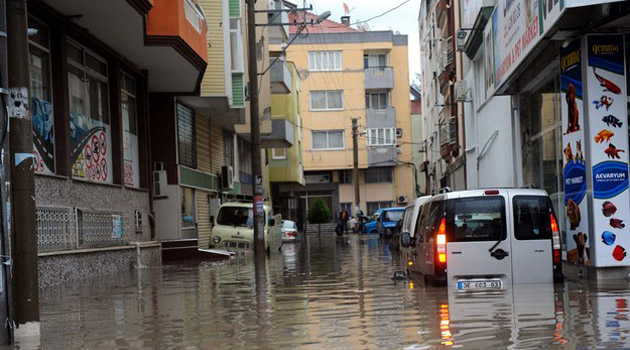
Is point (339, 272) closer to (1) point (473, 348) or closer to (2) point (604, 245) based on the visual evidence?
(2) point (604, 245)

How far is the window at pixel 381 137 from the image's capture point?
67625 mm

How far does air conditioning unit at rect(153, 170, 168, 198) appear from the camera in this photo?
2564 centimetres

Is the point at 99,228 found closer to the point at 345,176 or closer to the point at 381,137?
the point at 381,137

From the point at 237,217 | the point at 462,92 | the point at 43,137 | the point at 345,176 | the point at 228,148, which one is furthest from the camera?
the point at 345,176

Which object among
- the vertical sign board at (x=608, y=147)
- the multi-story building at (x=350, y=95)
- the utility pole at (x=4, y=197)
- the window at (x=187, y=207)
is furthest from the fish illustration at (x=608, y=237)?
the multi-story building at (x=350, y=95)

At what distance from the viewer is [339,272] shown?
19.2m

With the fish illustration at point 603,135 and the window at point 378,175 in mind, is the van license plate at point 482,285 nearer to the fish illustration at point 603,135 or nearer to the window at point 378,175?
the fish illustration at point 603,135

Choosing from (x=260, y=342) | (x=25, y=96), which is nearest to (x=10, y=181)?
(x=25, y=96)

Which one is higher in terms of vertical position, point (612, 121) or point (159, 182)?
point (612, 121)

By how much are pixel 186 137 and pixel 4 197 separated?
20.9 meters

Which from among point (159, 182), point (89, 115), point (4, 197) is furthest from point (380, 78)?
point (4, 197)

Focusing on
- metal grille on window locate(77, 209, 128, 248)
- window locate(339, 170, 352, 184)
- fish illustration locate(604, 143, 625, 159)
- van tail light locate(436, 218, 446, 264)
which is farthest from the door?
window locate(339, 170, 352, 184)

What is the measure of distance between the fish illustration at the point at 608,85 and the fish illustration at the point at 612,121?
383 millimetres

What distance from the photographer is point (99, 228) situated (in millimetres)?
18969
